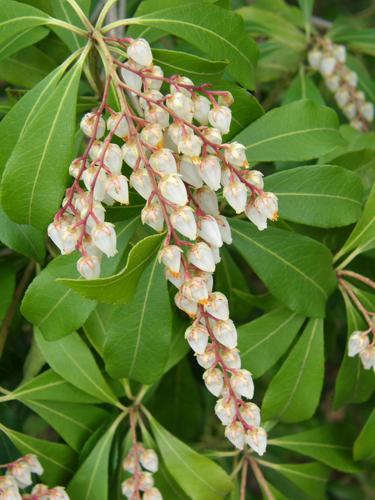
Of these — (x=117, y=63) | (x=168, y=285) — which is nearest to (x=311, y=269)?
(x=168, y=285)

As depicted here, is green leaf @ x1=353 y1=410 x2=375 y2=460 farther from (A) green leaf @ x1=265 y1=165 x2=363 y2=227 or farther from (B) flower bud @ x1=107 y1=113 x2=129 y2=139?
(B) flower bud @ x1=107 y1=113 x2=129 y2=139

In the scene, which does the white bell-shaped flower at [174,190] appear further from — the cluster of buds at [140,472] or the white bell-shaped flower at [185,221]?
the cluster of buds at [140,472]

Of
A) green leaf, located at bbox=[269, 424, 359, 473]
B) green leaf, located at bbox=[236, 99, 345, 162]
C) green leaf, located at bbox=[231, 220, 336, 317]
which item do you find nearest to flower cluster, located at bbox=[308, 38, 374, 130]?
green leaf, located at bbox=[236, 99, 345, 162]

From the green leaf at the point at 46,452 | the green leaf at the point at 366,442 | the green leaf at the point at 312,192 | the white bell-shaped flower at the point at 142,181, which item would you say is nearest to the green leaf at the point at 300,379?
the green leaf at the point at 366,442

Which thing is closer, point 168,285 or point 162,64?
point 162,64

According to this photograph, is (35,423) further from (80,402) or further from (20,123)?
(20,123)

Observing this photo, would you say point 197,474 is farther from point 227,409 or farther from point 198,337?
point 198,337

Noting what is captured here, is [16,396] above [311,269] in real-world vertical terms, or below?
below
